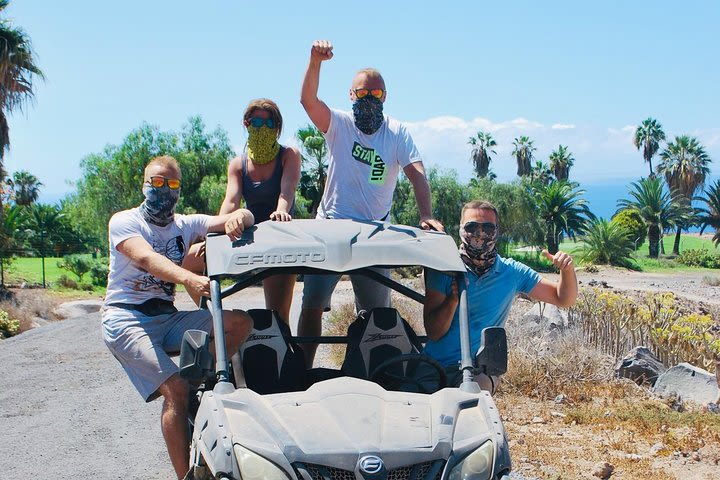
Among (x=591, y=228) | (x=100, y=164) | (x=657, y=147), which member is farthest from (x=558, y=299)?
(x=657, y=147)

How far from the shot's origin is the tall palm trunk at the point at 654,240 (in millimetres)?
59344

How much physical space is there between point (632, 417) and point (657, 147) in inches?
3231

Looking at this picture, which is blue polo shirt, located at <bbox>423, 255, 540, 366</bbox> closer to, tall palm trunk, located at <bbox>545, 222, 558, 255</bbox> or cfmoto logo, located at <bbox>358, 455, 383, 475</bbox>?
cfmoto logo, located at <bbox>358, 455, 383, 475</bbox>

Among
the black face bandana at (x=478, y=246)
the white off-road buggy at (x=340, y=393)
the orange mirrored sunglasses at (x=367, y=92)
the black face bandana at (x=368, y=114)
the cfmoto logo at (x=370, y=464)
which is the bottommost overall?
the cfmoto logo at (x=370, y=464)

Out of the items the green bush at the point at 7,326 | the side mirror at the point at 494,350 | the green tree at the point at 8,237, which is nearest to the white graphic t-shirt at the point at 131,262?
the side mirror at the point at 494,350

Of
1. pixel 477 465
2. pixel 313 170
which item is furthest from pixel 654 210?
pixel 477 465

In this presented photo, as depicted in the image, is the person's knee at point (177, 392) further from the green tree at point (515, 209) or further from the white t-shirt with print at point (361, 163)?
the green tree at point (515, 209)

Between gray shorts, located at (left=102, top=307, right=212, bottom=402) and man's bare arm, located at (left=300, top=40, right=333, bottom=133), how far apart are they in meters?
1.70

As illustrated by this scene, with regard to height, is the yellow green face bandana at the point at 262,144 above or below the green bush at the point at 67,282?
above

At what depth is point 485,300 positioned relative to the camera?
562cm

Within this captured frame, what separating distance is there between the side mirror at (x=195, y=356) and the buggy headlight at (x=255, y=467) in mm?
569

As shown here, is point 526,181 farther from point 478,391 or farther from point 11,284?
point 478,391

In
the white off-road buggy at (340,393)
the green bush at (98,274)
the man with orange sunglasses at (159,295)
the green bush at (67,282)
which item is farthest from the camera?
the green bush at (98,274)

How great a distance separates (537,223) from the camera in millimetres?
52969
